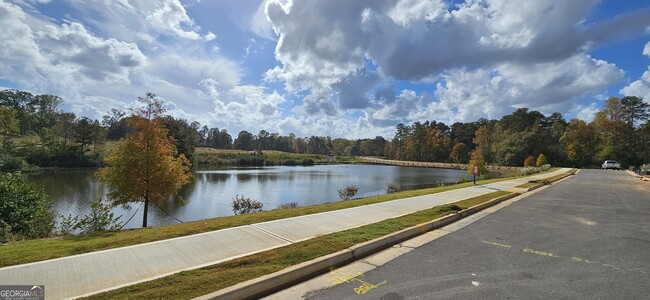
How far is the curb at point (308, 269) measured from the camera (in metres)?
3.74

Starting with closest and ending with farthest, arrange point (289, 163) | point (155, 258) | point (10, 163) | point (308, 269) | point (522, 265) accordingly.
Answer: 1. point (308, 269)
2. point (155, 258)
3. point (522, 265)
4. point (10, 163)
5. point (289, 163)

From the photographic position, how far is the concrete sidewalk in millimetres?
3802

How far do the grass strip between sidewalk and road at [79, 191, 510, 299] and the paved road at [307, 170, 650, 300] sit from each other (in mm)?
872

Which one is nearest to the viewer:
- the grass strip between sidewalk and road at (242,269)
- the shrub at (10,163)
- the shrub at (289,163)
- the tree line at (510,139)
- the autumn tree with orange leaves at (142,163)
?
the grass strip between sidewalk and road at (242,269)

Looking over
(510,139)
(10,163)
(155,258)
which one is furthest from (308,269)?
(510,139)

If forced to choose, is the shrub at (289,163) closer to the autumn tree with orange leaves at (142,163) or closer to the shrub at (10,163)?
the shrub at (10,163)

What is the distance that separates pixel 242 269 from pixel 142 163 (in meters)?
8.89

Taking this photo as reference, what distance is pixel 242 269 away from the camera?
14.2ft

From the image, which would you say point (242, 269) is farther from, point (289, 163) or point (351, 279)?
point (289, 163)
